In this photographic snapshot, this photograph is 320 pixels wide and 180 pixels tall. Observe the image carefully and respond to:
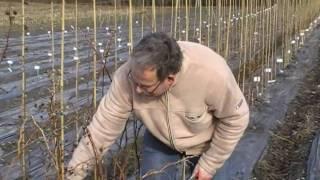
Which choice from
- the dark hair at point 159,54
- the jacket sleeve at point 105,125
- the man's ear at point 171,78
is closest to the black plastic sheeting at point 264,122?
the jacket sleeve at point 105,125

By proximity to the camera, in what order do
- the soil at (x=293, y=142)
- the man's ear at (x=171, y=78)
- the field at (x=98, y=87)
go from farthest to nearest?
the soil at (x=293, y=142)
the field at (x=98, y=87)
the man's ear at (x=171, y=78)

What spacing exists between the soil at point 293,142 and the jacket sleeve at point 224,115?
2.11m

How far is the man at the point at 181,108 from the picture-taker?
2488 mm

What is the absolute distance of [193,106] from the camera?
272 cm

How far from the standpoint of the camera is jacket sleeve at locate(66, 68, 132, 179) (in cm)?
261

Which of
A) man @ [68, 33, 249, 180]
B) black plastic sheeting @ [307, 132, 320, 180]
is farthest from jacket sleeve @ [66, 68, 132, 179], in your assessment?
black plastic sheeting @ [307, 132, 320, 180]

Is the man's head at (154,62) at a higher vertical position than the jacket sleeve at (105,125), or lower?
higher

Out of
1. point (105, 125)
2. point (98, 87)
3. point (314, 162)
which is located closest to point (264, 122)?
point (314, 162)

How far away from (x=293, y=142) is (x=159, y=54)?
157 inches

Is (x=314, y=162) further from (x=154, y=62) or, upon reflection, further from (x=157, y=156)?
(x=154, y=62)

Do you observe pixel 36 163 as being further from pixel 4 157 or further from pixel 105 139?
pixel 105 139

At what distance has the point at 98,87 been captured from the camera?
7.27 m

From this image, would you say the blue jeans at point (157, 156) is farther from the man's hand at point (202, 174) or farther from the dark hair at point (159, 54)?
the dark hair at point (159, 54)

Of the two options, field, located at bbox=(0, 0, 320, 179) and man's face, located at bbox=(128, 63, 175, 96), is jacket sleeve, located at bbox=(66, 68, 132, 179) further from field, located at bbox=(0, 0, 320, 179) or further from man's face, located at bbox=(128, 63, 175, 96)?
man's face, located at bbox=(128, 63, 175, 96)
